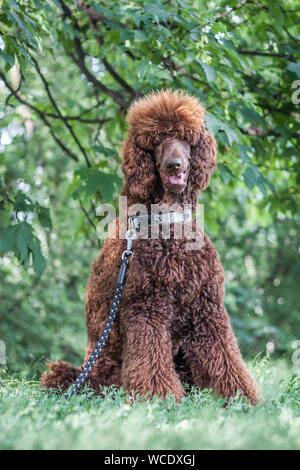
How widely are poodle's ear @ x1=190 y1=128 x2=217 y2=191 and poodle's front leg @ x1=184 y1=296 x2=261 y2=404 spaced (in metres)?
0.55

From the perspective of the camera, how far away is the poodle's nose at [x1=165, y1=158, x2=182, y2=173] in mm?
2213

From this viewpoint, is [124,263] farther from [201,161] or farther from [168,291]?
[201,161]

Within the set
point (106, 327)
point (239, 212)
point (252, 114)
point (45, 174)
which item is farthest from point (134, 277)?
point (239, 212)

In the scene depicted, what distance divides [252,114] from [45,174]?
602 cm

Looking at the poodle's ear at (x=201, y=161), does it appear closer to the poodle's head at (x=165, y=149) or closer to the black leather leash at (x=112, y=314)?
the poodle's head at (x=165, y=149)

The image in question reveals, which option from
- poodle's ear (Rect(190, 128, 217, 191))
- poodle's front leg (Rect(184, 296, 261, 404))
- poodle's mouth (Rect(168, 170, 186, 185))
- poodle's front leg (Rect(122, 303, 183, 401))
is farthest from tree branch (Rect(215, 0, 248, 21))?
poodle's front leg (Rect(122, 303, 183, 401))

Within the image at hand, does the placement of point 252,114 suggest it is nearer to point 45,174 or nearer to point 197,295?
point 197,295

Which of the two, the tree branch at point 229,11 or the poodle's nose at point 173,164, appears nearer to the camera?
the poodle's nose at point 173,164

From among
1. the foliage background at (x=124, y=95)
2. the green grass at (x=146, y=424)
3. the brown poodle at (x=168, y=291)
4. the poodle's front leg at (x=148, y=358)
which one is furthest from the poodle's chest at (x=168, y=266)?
the foliage background at (x=124, y=95)

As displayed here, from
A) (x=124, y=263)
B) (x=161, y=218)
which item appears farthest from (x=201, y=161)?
(x=124, y=263)

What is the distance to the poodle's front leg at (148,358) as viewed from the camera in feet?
7.17

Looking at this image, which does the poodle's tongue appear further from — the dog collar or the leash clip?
the leash clip

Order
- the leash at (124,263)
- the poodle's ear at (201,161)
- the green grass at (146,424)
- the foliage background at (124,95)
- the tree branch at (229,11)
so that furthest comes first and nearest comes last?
the tree branch at (229,11) < the foliage background at (124,95) < the poodle's ear at (201,161) < the leash at (124,263) < the green grass at (146,424)

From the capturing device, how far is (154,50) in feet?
10.7
